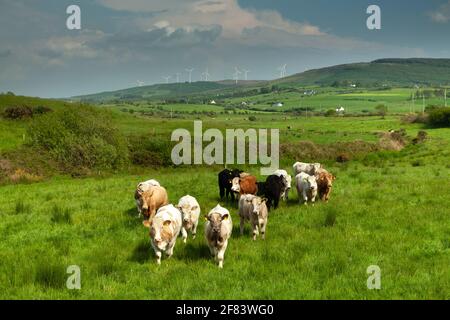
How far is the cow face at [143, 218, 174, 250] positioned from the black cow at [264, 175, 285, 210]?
7887 millimetres

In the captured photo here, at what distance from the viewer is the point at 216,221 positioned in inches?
494

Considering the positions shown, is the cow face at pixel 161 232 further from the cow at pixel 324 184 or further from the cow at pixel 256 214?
the cow at pixel 324 184

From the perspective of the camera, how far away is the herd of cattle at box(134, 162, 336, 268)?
40.7 feet

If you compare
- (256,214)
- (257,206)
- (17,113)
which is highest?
(17,113)

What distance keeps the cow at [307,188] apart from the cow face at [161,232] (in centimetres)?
898

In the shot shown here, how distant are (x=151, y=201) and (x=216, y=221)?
5765 mm

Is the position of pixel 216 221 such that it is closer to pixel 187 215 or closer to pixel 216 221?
pixel 216 221

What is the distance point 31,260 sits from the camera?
12.2 meters

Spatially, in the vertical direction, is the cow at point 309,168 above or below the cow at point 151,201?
above

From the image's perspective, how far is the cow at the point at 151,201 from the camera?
17370 mm

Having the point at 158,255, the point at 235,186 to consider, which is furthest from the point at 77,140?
the point at 158,255

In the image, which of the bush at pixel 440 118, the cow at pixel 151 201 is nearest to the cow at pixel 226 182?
the cow at pixel 151 201
